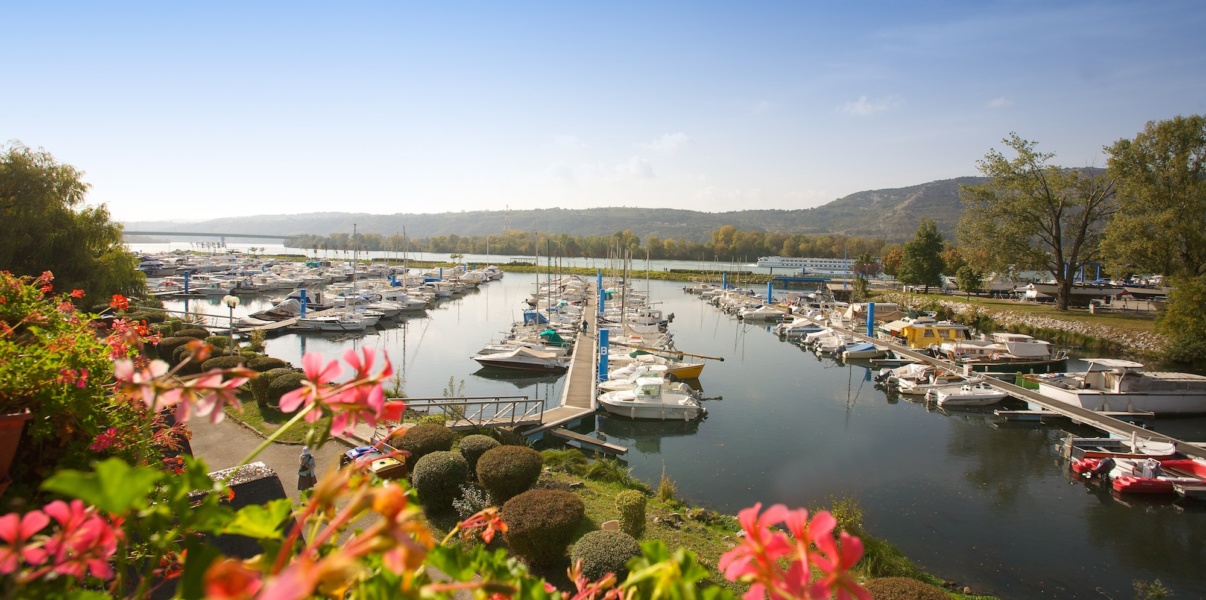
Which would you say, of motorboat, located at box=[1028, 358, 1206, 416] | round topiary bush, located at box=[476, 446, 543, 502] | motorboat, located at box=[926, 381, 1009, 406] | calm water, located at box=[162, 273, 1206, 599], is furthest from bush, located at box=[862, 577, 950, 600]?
motorboat, located at box=[1028, 358, 1206, 416]

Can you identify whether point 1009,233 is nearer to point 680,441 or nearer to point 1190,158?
point 1190,158

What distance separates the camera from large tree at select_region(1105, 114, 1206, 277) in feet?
104

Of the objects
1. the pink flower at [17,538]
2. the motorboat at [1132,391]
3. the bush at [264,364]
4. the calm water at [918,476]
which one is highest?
the pink flower at [17,538]

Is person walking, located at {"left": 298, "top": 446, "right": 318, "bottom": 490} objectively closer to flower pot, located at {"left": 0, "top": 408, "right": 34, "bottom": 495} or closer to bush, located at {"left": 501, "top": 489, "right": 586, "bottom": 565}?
bush, located at {"left": 501, "top": 489, "right": 586, "bottom": 565}

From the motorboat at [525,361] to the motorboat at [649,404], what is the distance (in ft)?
24.1

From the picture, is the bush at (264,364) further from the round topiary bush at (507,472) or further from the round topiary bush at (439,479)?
the round topiary bush at (507,472)

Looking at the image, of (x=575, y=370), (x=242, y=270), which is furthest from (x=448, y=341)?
(x=242, y=270)

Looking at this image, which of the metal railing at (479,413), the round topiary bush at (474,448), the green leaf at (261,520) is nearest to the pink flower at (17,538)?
the green leaf at (261,520)

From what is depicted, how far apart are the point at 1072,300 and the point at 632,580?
5644cm

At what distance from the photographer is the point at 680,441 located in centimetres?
1866

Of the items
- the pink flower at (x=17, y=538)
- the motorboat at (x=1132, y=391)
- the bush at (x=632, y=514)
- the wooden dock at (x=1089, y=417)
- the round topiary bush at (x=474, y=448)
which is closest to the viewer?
the pink flower at (x=17, y=538)

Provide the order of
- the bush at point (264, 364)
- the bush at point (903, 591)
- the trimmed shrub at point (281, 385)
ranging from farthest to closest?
the bush at point (264, 364)
the trimmed shrub at point (281, 385)
the bush at point (903, 591)

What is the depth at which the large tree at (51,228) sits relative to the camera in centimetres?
2148

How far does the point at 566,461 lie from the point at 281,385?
729 centimetres
